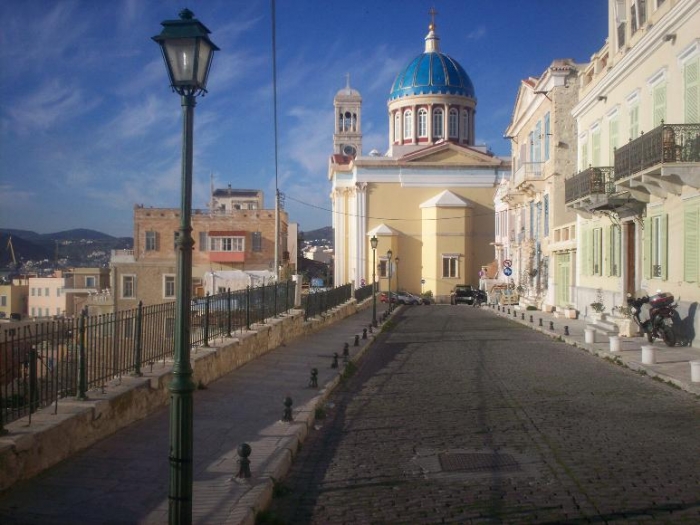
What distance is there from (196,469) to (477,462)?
9.05 ft

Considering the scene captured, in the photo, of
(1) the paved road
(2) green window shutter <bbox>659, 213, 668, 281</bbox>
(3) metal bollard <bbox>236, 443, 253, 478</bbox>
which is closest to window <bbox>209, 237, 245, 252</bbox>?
(2) green window shutter <bbox>659, 213, 668, 281</bbox>

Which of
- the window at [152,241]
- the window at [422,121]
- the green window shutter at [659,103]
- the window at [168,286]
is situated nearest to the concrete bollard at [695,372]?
the green window shutter at [659,103]

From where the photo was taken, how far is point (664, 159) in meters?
16.2

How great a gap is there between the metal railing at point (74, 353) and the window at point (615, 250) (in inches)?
596

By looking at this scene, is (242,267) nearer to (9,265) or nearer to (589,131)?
(9,265)

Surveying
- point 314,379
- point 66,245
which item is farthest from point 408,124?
point 314,379

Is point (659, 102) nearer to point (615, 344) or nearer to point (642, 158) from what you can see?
point (642, 158)

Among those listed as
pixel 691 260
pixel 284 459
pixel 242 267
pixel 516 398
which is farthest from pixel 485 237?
pixel 284 459

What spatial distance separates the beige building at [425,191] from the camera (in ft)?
196

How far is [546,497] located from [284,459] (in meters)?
2.55

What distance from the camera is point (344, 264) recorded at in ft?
223

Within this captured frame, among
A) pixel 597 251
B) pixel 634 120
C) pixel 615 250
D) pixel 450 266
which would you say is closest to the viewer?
pixel 634 120

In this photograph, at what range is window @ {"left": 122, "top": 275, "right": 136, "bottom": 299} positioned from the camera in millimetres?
50750

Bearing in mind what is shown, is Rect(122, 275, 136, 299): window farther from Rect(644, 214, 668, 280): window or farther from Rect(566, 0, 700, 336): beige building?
Rect(644, 214, 668, 280): window
